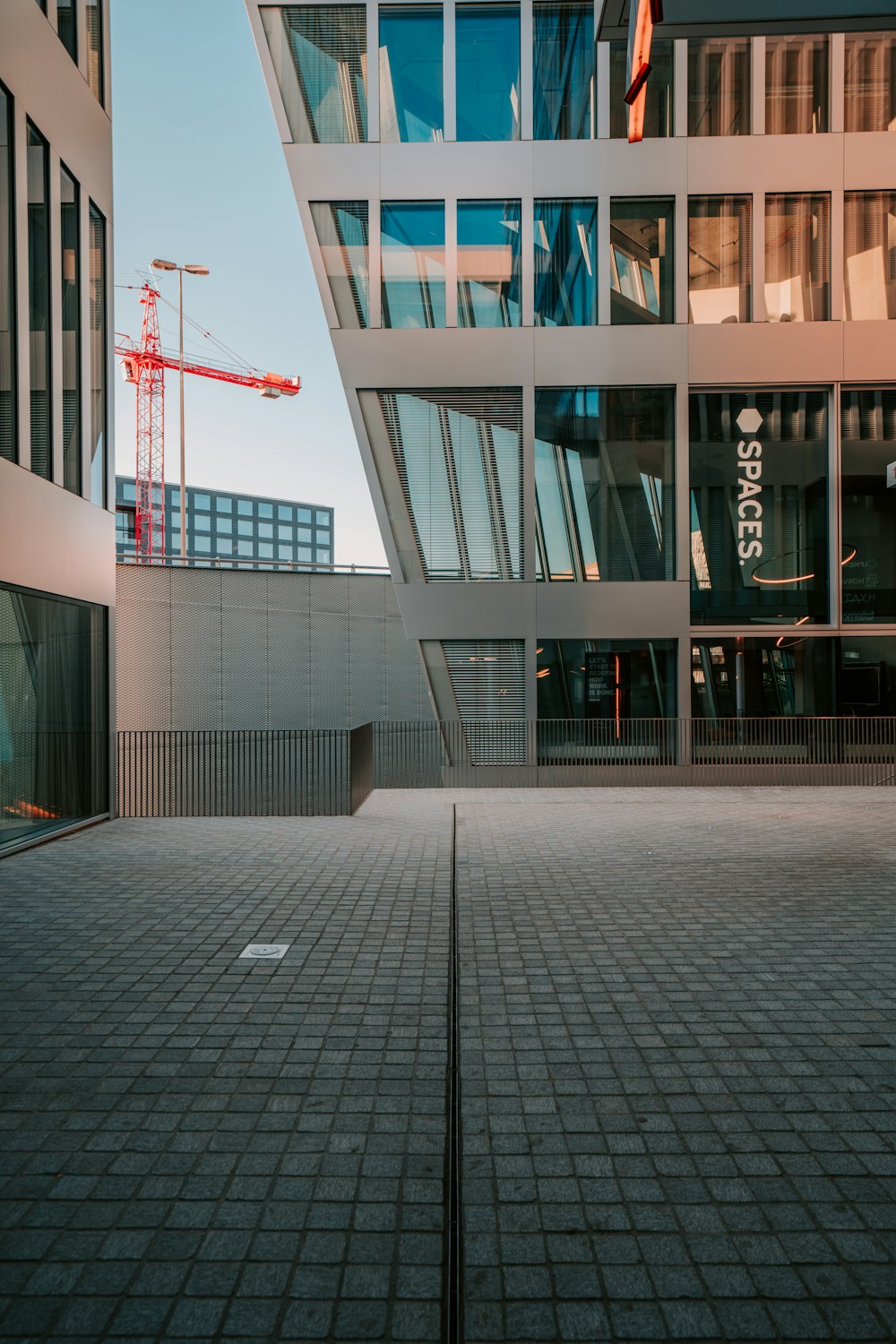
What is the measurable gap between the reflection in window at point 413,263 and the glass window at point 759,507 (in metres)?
6.71

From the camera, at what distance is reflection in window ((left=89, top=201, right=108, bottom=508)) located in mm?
14453

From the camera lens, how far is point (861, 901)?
8906 mm

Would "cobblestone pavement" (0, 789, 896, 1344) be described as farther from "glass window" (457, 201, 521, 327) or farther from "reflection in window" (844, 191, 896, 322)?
"reflection in window" (844, 191, 896, 322)

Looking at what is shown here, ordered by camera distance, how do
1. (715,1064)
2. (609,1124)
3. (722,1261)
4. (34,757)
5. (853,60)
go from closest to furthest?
(722,1261) < (609,1124) < (715,1064) < (34,757) < (853,60)

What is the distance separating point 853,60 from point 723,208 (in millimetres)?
4215

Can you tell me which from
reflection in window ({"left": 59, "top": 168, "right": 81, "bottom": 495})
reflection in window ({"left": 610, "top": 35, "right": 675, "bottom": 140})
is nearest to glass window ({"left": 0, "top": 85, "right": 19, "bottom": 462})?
reflection in window ({"left": 59, "top": 168, "right": 81, "bottom": 495})

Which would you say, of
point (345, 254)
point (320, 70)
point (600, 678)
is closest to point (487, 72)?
point (320, 70)

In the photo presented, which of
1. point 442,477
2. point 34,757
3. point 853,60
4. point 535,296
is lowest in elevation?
point 34,757

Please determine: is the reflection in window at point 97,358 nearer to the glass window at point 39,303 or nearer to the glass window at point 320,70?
the glass window at point 39,303

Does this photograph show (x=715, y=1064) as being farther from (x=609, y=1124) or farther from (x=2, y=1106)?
(x=2, y=1106)

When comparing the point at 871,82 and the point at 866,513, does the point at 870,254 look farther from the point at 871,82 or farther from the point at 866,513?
the point at 866,513

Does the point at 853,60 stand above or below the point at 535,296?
above

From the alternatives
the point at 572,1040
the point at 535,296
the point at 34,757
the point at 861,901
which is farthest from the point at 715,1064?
the point at 535,296

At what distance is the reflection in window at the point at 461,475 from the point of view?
21.2 m
